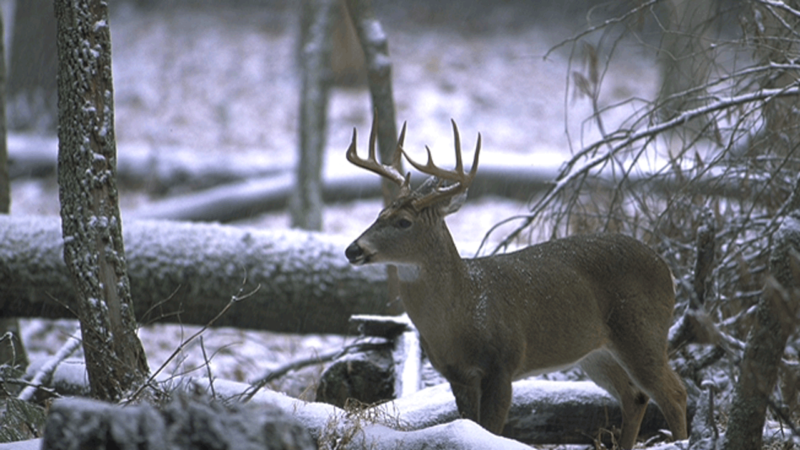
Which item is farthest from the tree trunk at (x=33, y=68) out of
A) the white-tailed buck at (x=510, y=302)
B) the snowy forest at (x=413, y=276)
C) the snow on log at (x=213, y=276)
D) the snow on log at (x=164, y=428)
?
the snow on log at (x=164, y=428)

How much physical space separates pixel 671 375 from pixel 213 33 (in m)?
16.5

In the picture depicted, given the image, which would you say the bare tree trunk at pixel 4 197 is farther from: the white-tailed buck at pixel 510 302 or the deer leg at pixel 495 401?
the deer leg at pixel 495 401

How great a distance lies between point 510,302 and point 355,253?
834 millimetres

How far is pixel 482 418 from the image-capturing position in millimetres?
3787

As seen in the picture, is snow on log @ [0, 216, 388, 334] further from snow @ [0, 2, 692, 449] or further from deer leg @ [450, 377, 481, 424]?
snow @ [0, 2, 692, 449]

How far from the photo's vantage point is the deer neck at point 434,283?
12.8 ft

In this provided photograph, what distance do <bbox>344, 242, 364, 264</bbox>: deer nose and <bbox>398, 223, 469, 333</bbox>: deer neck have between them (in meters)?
0.28

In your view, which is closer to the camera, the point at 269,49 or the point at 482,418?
the point at 482,418

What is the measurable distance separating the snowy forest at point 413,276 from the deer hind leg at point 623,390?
0.02m

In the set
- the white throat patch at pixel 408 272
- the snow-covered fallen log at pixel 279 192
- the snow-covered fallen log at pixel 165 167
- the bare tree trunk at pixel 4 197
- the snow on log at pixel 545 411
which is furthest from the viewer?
the snow-covered fallen log at pixel 165 167

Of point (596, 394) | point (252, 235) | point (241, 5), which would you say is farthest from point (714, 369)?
point (241, 5)

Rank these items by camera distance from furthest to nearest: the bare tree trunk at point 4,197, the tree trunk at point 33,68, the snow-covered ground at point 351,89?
the tree trunk at point 33,68 < the snow-covered ground at point 351,89 < the bare tree trunk at point 4,197

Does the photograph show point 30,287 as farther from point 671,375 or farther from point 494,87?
point 494,87

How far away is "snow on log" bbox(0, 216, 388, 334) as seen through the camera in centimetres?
616
